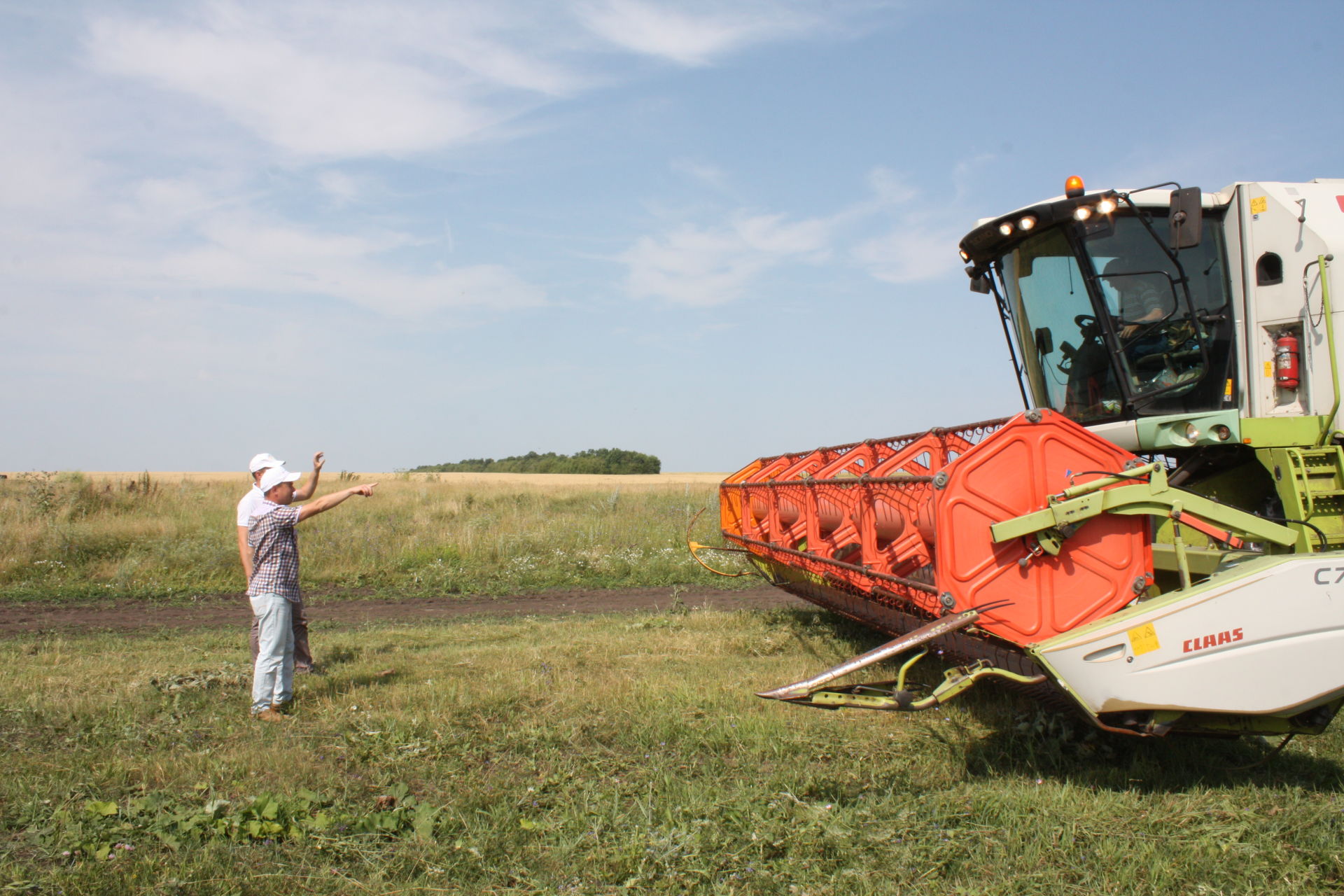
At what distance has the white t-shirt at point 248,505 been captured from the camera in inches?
248

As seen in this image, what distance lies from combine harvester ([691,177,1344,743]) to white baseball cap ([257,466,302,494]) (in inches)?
136

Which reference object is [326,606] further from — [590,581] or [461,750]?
[461,750]

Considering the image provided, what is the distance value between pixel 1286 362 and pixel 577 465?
60667mm

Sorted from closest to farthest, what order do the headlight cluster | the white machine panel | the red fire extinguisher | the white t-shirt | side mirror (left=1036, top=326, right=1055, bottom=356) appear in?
the white machine panel, the red fire extinguisher, the headlight cluster, the white t-shirt, side mirror (left=1036, top=326, right=1055, bottom=356)

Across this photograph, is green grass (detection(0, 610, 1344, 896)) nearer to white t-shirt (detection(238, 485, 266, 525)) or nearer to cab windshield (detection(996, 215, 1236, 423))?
white t-shirt (detection(238, 485, 266, 525))

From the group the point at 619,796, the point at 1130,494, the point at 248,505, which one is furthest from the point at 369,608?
the point at 1130,494

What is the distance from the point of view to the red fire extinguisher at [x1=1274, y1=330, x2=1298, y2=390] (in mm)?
5520

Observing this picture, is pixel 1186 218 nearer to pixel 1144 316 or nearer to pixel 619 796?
pixel 1144 316

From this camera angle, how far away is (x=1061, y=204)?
5867 millimetres

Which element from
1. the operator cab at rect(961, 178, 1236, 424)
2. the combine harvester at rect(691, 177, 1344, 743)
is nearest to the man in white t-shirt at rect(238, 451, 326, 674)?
the combine harvester at rect(691, 177, 1344, 743)

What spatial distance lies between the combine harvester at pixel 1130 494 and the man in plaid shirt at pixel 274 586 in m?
3.37

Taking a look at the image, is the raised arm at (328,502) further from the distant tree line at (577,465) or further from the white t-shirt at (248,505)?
the distant tree line at (577,465)

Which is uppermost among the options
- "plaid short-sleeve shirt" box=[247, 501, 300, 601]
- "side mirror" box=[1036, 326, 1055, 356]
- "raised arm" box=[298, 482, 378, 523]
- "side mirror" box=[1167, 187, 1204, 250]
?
"side mirror" box=[1167, 187, 1204, 250]

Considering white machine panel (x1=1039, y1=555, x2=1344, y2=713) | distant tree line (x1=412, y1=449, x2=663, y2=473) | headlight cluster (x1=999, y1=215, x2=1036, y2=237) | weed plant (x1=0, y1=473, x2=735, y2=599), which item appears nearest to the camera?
white machine panel (x1=1039, y1=555, x2=1344, y2=713)
